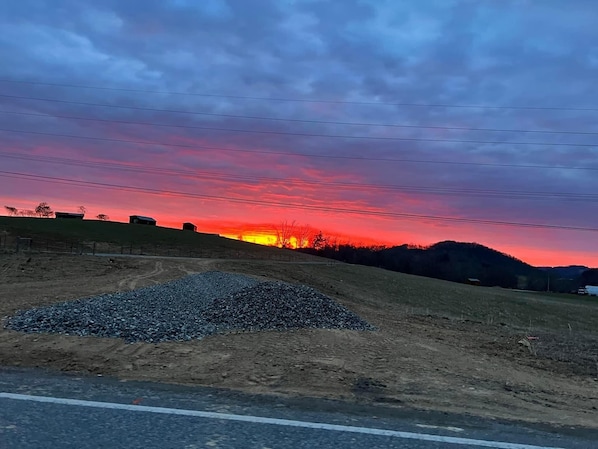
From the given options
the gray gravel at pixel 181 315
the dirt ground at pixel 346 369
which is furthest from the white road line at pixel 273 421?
the gray gravel at pixel 181 315

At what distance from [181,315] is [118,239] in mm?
64801

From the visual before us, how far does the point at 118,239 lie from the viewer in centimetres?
7294

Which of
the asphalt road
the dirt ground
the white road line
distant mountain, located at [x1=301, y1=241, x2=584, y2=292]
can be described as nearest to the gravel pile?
the dirt ground

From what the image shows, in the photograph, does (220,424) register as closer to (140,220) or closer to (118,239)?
(118,239)

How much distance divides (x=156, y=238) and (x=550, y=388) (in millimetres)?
77322

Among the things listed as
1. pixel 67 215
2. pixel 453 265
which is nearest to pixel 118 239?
pixel 67 215

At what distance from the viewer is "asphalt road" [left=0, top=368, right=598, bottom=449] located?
15.1 feet

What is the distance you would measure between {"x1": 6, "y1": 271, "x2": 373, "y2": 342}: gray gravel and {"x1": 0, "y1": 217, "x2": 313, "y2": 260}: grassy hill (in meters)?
44.0

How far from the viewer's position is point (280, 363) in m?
8.05

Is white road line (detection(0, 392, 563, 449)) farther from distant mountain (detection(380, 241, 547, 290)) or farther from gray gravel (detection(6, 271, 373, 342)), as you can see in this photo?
distant mountain (detection(380, 241, 547, 290))

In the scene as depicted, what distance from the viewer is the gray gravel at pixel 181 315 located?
969 cm

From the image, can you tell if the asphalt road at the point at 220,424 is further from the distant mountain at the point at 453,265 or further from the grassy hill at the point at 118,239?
the distant mountain at the point at 453,265

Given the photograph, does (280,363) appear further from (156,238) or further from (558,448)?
(156,238)

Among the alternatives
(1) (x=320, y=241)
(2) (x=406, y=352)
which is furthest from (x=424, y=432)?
(1) (x=320, y=241)
